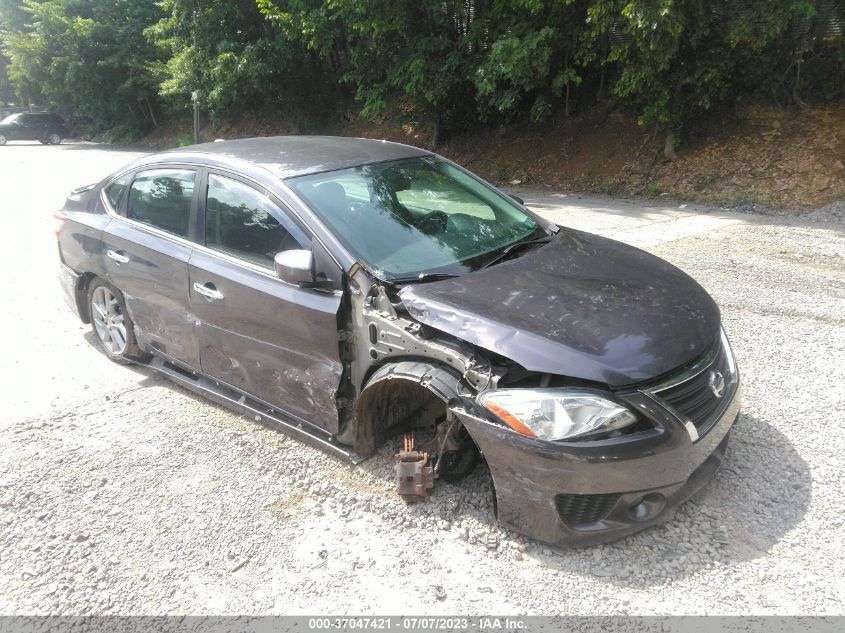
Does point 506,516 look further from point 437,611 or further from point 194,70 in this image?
point 194,70

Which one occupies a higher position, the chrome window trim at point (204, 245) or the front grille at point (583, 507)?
the chrome window trim at point (204, 245)

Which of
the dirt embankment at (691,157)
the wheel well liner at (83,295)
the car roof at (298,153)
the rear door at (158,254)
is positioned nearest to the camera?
the car roof at (298,153)

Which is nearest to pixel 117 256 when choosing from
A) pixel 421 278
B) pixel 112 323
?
pixel 112 323

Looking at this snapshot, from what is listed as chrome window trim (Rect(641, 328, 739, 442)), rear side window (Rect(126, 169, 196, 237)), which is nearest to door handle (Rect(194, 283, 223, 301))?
rear side window (Rect(126, 169, 196, 237))

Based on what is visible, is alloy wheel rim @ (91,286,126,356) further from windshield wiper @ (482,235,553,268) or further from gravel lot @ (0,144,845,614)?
windshield wiper @ (482,235,553,268)

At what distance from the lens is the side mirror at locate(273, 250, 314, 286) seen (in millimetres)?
3258

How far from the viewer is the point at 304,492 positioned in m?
3.38

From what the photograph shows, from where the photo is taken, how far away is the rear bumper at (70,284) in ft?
16.9

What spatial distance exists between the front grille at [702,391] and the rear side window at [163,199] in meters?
3.02

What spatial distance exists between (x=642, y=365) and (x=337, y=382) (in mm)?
1518

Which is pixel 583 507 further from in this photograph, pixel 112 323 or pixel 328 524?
pixel 112 323

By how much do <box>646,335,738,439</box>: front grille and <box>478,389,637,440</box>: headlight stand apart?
201 mm

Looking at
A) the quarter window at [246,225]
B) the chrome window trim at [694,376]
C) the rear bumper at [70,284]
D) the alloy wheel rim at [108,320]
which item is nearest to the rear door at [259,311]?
the quarter window at [246,225]

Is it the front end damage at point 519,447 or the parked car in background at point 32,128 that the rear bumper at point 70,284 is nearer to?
the front end damage at point 519,447
